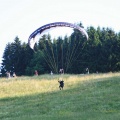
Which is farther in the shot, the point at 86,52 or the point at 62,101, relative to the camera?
the point at 86,52

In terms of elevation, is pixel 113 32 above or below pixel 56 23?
above

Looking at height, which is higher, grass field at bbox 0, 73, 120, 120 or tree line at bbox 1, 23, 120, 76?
tree line at bbox 1, 23, 120, 76

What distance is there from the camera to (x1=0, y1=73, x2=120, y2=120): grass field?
66.4 feet

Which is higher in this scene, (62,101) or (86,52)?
(86,52)

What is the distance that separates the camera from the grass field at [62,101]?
66.4ft

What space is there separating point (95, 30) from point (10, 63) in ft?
82.1

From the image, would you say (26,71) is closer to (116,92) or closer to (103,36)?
(103,36)

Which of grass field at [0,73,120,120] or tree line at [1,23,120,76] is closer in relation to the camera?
grass field at [0,73,120,120]

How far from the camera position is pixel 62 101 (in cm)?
2628

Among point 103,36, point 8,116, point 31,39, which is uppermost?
point 103,36

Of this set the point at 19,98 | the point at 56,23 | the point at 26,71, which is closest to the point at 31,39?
the point at 56,23

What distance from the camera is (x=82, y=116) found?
19.0 meters

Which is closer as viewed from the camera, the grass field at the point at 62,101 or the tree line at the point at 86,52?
the grass field at the point at 62,101

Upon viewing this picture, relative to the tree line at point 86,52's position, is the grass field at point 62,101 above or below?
below
